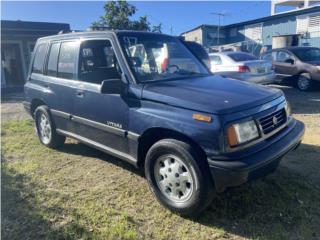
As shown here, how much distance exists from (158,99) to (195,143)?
2.12ft

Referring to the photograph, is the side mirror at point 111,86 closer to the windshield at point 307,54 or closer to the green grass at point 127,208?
the green grass at point 127,208

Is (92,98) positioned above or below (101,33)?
below

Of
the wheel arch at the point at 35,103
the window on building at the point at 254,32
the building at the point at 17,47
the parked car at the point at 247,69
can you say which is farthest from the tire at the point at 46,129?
the window on building at the point at 254,32

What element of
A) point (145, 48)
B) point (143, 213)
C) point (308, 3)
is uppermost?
point (308, 3)

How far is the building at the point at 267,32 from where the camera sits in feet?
80.4

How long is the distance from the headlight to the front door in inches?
52.6

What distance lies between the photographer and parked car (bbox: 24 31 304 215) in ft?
9.60

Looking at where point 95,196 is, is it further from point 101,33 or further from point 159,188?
point 101,33

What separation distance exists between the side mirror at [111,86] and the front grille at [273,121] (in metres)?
1.64

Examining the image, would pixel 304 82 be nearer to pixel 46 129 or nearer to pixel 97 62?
pixel 97 62

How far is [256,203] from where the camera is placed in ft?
11.4

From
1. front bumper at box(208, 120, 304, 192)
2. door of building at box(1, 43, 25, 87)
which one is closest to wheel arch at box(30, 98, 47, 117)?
front bumper at box(208, 120, 304, 192)

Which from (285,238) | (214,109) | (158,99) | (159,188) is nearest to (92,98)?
(158,99)

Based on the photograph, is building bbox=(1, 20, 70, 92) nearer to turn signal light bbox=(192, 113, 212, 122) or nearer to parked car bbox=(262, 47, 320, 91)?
parked car bbox=(262, 47, 320, 91)
